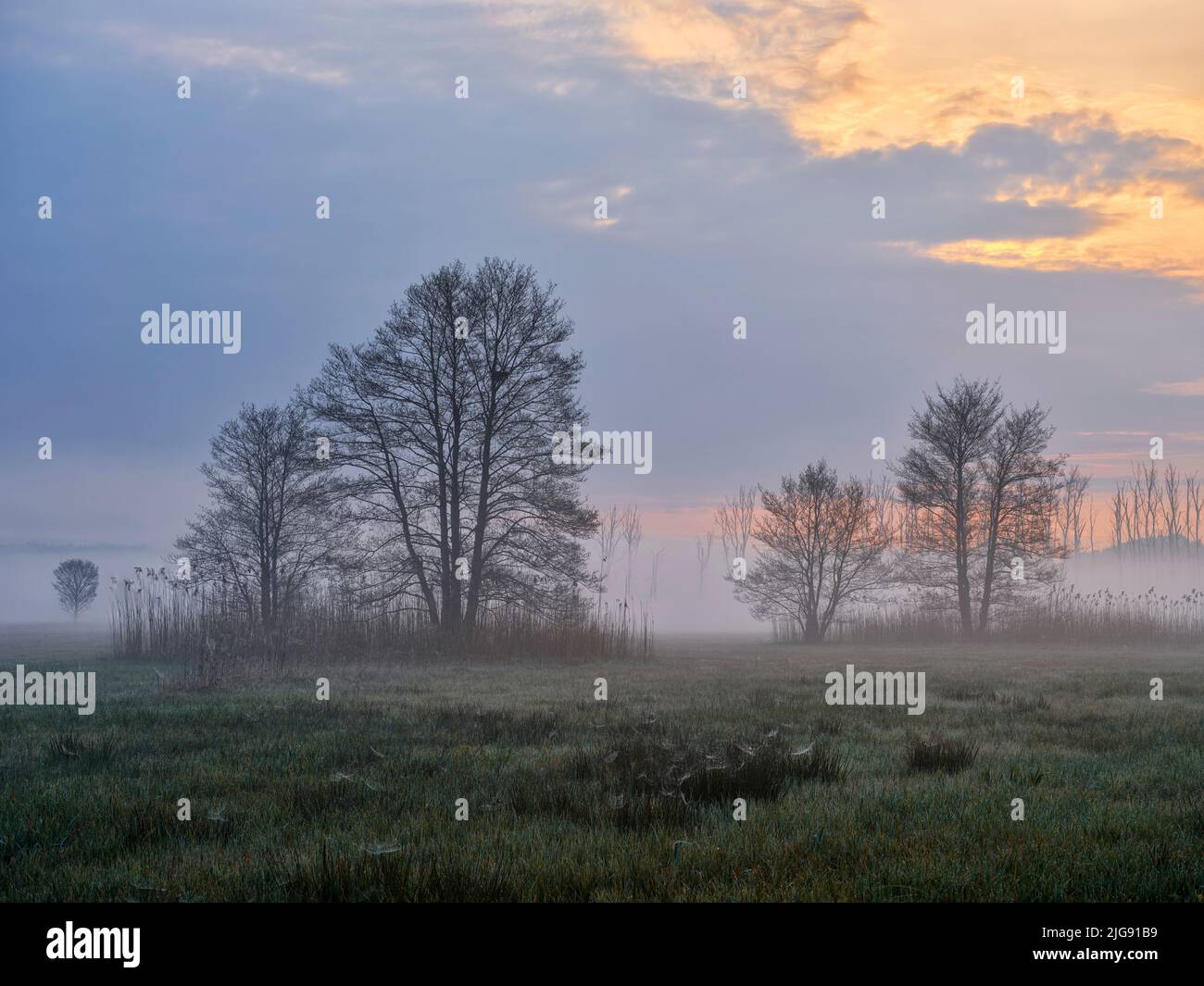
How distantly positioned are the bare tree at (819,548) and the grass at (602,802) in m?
34.7

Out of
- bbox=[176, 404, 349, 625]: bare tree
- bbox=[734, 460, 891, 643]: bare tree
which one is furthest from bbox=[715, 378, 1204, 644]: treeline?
bbox=[176, 404, 349, 625]: bare tree

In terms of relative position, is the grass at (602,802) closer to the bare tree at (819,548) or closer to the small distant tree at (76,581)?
the bare tree at (819,548)

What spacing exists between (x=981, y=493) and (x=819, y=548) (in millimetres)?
8436

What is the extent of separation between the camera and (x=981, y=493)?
141ft

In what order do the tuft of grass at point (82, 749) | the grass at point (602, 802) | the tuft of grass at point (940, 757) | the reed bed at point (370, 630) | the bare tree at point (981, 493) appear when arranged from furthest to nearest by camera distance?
the bare tree at point (981, 493) → the reed bed at point (370, 630) → the tuft of grass at point (82, 749) → the tuft of grass at point (940, 757) → the grass at point (602, 802)

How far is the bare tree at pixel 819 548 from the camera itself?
46.3 metres

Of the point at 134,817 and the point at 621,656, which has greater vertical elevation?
the point at 134,817

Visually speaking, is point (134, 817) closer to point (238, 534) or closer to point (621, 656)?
point (621, 656)

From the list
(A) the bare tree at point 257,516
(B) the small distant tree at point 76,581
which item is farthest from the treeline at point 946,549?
(B) the small distant tree at point 76,581

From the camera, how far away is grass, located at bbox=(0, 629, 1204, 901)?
14.3 ft
